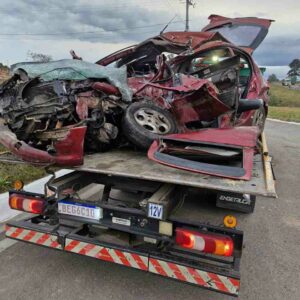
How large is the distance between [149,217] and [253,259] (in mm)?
1592

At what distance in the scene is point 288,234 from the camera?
4.40 metres

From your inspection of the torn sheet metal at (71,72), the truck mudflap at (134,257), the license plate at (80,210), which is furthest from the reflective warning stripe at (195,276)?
the torn sheet metal at (71,72)

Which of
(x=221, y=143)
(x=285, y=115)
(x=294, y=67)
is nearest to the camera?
(x=221, y=143)

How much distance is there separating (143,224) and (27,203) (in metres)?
1.21

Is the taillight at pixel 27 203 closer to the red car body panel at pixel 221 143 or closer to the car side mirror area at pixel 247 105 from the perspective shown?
the red car body panel at pixel 221 143

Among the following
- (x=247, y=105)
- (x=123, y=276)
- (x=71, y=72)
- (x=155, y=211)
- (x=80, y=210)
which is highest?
(x=71, y=72)

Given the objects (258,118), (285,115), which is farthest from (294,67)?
(258,118)

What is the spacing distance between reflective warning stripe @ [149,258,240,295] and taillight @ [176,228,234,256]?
178mm

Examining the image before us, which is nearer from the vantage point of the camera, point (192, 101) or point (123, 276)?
point (123, 276)

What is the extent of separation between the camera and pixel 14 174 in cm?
565

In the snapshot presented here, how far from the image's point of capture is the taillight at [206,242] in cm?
268

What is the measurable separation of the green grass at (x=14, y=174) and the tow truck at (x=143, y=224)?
5.82ft

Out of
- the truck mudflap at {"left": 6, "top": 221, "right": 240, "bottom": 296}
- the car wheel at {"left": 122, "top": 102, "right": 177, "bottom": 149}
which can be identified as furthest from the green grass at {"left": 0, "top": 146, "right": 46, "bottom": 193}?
the car wheel at {"left": 122, "top": 102, "right": 177, "bottom": 149}

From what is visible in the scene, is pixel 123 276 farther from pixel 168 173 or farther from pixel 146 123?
pixel 146 123
